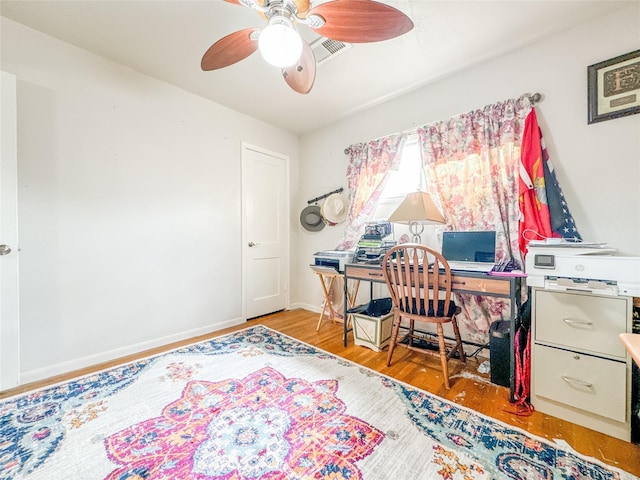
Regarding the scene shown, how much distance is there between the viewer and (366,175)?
2.94 m

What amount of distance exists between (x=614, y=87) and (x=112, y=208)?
12.3ft

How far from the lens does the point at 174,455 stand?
123 cm

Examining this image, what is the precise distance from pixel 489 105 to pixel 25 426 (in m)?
3.67

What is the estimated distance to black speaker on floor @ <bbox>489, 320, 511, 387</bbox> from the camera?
5.68ft

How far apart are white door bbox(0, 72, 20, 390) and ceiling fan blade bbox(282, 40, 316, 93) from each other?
181 cm

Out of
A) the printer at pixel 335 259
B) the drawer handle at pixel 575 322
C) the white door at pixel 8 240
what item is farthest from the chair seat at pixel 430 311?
the white door at pixel 8 240

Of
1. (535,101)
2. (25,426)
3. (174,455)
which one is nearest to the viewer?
(174,455)

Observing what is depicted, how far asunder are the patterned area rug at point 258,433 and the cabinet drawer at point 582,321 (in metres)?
0.53

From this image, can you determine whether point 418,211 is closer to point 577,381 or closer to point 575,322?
point 575,322

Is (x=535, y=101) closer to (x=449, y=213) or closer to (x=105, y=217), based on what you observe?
(x=449, y=213)

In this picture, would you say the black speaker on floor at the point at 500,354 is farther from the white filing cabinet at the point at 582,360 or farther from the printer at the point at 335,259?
the printer at the point at 335,259

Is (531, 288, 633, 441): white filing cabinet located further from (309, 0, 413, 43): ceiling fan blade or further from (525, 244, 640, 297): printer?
(309, 0, 413, 43): ceiling fan blade

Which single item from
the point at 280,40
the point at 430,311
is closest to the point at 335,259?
the point at 430,311

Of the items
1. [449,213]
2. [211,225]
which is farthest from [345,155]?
[211,225]
